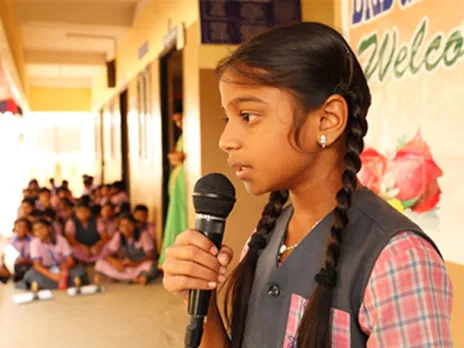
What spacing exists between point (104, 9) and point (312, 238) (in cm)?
508

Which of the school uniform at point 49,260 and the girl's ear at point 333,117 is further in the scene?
the school uniform at point 49,260

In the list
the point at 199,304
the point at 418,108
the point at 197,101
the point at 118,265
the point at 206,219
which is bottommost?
the point at 118,265

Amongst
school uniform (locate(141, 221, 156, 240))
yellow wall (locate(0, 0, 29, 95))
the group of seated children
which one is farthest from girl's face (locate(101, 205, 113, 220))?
yellow wall (locate(0, 0, 29, 95))

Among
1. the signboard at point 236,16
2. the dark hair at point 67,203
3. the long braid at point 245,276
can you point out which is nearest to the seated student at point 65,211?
the dark hair at point 67,203

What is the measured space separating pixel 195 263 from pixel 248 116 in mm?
206

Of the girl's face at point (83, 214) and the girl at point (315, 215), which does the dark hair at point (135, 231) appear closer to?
the girl's face at point (83, 214)

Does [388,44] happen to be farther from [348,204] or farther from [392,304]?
[392,304]

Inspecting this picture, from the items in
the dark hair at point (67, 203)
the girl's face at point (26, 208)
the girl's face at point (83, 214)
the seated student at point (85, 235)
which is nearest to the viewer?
the seated student at point (85, 235)

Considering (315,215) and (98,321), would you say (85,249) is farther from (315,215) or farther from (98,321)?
(315,215)

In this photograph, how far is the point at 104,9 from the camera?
520 centimetres

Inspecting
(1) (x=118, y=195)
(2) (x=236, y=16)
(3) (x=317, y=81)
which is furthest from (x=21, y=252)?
(3) (x=317, y=81)

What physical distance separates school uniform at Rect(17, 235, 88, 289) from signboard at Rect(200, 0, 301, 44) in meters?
2.28

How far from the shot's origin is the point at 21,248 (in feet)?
13.7

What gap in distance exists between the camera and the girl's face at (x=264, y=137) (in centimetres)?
64
